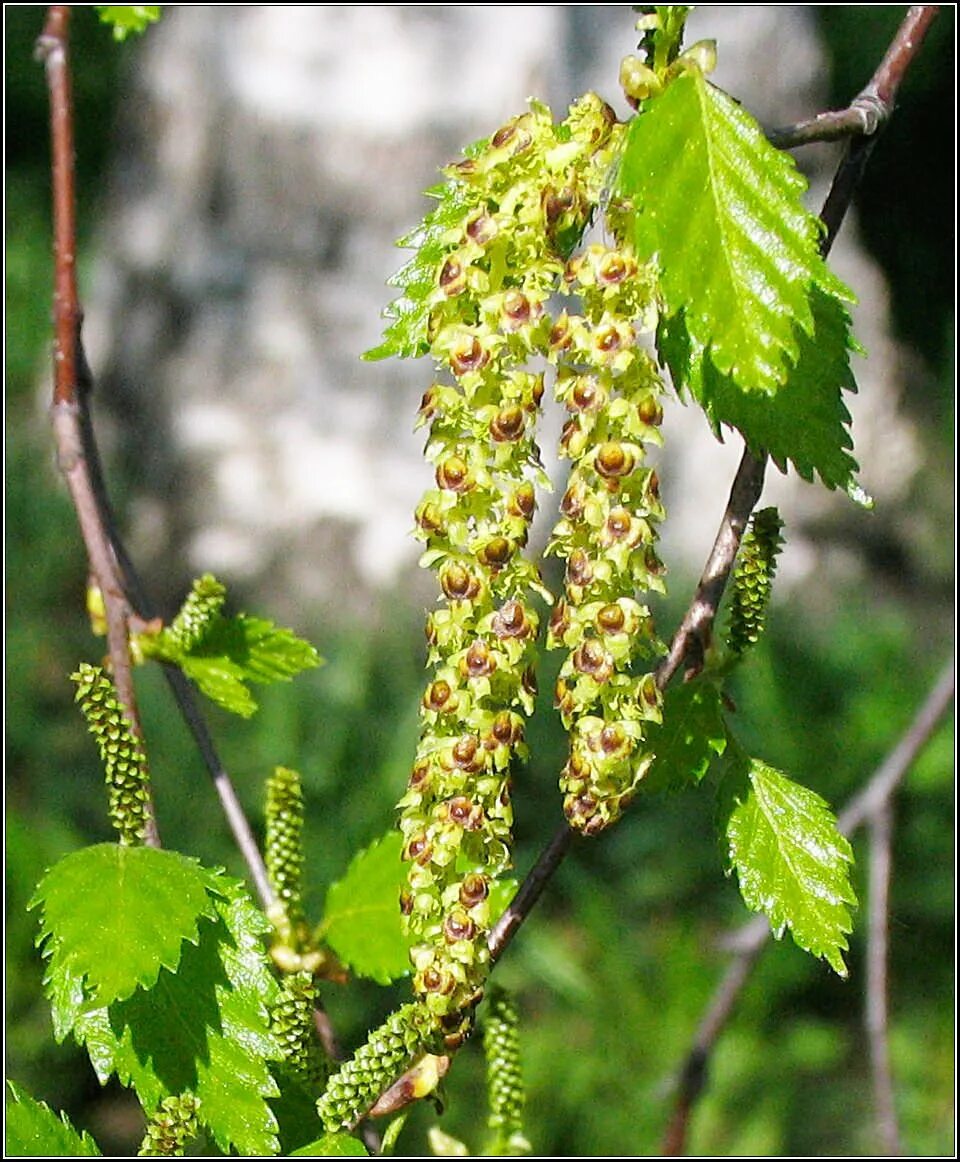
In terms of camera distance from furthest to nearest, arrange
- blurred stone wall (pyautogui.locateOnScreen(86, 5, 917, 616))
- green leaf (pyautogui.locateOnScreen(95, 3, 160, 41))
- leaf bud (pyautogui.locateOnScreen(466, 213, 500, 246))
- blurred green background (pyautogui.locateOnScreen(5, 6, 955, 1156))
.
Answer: blurred stone wall (pyautogui.locateOnScreen(86, 5, 917, 616)) < blurred green background (pyautogui.locateOnScreen(5, 6, 955, 1156)) < green leaf (pyautogui.locateOnScreen(95, 3, 160, 41)) < leaf bud (pyautogui.locateOnScreen(466, 213, 500, 246))

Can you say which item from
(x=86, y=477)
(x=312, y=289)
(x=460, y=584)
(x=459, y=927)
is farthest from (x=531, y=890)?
(x=312, y=289)

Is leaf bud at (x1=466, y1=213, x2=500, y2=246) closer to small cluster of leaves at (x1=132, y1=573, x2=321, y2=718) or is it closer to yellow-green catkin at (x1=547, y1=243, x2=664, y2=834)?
yellow-green catkin at (x1=547, y1=243, x2=664, y2=834)

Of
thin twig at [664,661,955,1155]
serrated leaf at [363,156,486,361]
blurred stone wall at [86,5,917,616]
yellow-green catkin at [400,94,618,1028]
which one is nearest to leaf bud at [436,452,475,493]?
yellow-green catkin at [400,94,618,1028]

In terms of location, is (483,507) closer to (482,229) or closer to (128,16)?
(482,229)

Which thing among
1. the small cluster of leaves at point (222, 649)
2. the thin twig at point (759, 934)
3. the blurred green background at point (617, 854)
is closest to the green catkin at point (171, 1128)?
the small cluster of leaves at point (222, 649)

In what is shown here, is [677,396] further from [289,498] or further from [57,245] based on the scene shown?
[289,498]

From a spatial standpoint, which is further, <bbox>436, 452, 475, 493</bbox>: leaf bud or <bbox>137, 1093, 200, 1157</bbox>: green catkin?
<bbox>137, 1093, 200, 1157</bbox>: green catkin
